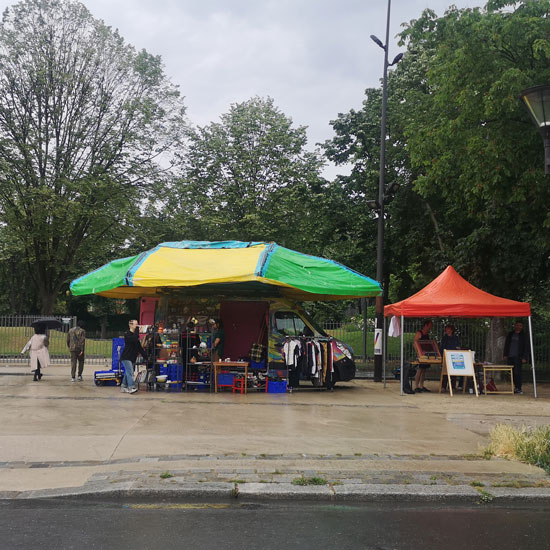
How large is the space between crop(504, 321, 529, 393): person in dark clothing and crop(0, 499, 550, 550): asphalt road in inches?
456

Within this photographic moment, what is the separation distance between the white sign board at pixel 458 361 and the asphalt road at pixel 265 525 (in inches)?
410

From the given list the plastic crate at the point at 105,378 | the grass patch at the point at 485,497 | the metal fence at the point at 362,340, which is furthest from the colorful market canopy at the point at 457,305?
the grass patch at the point at 485,497

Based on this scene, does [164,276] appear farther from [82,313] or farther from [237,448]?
[82,313]

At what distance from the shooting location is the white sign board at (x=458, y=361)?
16516 millimetres

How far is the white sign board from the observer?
54.2ft

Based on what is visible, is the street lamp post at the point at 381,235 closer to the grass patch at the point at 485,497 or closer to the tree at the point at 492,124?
the tree at the point at 492,124

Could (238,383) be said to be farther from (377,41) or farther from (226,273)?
(377,41)

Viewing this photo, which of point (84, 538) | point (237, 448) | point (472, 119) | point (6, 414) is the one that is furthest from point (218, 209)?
point (84, 538)

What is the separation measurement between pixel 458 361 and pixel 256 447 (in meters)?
9.49

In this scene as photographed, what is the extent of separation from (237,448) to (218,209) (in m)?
28.1

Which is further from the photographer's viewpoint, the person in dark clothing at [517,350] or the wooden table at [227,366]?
the person in dark clothing at [517,350]

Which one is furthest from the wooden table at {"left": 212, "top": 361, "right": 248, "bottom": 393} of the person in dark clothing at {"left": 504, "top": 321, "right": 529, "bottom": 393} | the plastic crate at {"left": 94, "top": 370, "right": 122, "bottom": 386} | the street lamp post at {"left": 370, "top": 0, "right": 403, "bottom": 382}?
the person in dark clothing at {"left": 504, "top": 321, "right": 529, "bottom": 393}

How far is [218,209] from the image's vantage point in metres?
35.8

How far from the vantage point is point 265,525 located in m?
5.55
